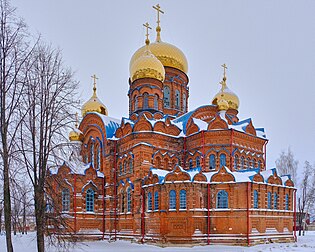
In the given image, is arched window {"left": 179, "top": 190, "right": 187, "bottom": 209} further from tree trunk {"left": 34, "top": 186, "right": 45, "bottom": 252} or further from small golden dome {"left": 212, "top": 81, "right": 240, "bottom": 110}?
small golden dome {"left": 212, "top": 81, "right": 240, "bottom": 110}

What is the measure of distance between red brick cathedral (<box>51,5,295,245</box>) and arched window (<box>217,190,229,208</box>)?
0.05 metres

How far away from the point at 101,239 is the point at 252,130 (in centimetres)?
1239

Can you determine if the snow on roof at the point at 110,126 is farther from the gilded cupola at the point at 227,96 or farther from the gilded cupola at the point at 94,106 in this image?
the gilded cupola at the point at 227,96

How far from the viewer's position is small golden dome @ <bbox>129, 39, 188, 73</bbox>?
98.2 ft

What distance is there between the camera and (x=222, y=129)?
22.1m

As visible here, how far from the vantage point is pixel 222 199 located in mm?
19688

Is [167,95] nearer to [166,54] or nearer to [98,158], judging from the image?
[166,54]

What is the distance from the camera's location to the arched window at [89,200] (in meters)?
24.2

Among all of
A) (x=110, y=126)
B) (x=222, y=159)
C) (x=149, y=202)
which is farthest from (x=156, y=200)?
(x=110, y=126)

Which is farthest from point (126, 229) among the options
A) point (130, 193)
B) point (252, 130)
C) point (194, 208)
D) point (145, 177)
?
point (252, 130)

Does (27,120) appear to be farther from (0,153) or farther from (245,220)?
(245,220)

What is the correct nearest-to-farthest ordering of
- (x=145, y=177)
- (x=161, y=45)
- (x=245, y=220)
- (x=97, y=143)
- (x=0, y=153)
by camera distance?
(x=0, y=153) → (x=245, y=220) → (x=145, y=177) → (x=97, y=143) → (x=161, y=45)

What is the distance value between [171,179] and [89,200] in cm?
760

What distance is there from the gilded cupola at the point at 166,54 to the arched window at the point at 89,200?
11.3 meters
